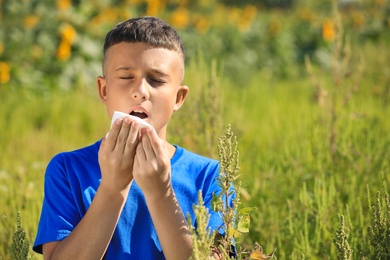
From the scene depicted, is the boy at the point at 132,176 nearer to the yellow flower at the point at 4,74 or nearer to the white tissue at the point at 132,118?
the white tissue at the point at 132,118

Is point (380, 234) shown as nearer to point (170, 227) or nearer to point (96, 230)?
point (170, 227)

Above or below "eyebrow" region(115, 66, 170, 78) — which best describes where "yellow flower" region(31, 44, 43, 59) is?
above

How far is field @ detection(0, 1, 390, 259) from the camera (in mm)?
2539

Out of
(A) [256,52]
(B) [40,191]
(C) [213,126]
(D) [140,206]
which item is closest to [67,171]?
(D) [140,206]

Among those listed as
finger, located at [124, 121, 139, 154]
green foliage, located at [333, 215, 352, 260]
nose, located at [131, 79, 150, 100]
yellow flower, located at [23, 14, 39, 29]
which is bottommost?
green foliage, located at [333, 215, 352, 260]

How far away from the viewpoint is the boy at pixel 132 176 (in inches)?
68.0

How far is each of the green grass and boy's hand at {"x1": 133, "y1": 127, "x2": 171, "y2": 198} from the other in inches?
22.0

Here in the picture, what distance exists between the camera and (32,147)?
4.55 metres

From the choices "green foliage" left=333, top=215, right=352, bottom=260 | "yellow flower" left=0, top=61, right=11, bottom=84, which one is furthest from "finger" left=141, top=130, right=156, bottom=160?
"yellow flower" left=0, top=61, right=11, bottom=84

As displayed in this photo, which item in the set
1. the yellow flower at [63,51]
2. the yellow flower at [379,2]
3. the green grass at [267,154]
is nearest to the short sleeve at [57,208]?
the green grass at [267,154]

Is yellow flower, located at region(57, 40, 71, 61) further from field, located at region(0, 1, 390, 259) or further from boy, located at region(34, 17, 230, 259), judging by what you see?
boy, located at region(34, 17, 230, 259)

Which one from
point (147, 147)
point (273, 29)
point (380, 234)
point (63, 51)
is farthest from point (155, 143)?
point (273, 29)

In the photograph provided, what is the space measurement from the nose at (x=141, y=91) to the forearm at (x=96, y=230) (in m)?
0.26

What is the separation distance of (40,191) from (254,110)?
107 inches
